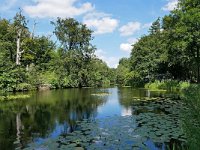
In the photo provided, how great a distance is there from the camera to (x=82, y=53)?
67.2m

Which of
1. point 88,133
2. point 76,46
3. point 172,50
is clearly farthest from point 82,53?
point 88,133

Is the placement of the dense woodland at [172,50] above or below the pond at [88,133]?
above

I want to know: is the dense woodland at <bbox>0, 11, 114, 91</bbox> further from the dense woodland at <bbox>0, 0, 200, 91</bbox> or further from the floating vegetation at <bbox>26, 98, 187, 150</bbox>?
the floating vegetation at <bbox>26, 98, 187, 150</bbox>

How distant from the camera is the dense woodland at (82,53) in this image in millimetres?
36062

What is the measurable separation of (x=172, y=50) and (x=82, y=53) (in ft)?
96.9

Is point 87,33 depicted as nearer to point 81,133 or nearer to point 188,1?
point 188,1

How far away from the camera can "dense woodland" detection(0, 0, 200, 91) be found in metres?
36.1

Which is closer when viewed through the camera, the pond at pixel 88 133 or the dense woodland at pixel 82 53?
the pond at pixel 88 133

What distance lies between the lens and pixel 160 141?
1125 cm

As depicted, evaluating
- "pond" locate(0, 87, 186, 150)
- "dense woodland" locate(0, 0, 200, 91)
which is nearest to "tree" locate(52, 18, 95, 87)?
"dense woodland" locate(0, 0, 200, 91)

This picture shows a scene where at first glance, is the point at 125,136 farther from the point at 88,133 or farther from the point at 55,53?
the point at 55,53

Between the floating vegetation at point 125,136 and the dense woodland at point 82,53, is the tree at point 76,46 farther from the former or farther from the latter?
the floating vegetation at point 125,136

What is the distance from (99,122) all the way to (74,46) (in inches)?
2111

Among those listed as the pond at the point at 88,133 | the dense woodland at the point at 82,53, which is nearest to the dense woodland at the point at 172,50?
the dense woodland at the point at 82,53
